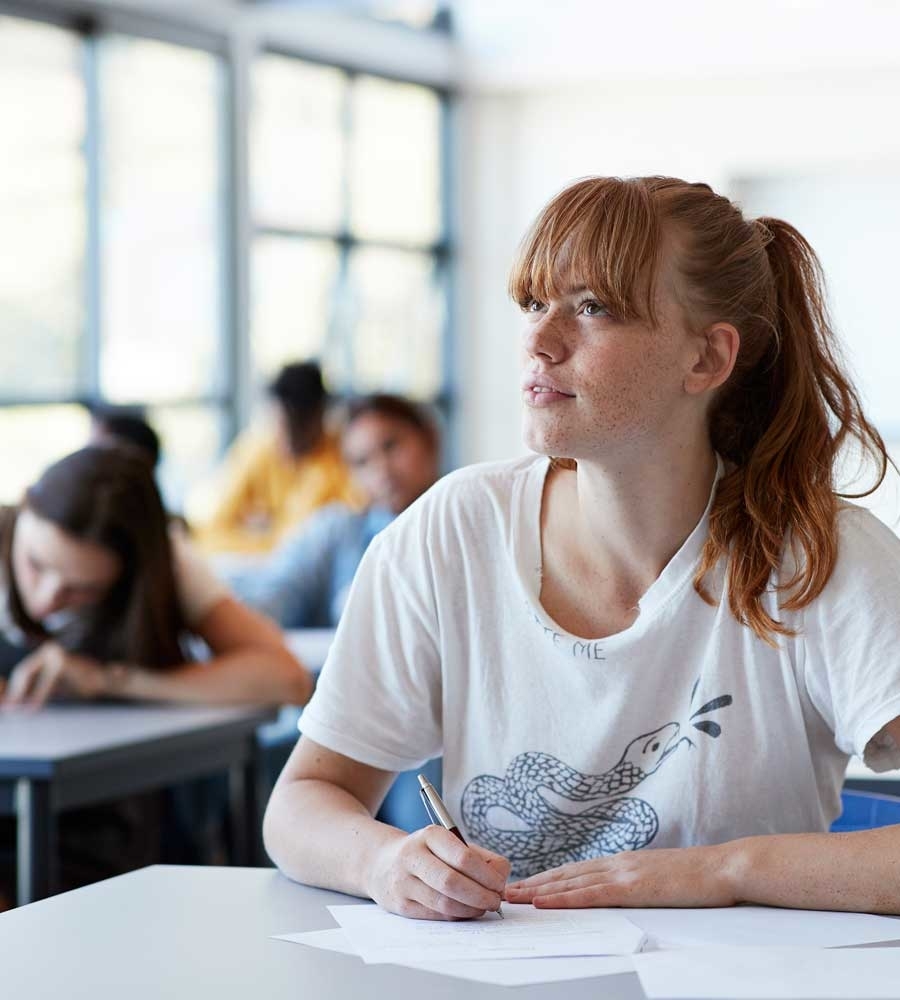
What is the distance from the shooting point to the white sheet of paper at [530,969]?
4.21 ft

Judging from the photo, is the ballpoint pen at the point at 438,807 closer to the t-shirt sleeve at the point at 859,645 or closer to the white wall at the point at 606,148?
the t-shirt sleeve at the point at 859,645

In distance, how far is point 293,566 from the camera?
4.39 metres

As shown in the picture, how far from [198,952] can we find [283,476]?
5200mm

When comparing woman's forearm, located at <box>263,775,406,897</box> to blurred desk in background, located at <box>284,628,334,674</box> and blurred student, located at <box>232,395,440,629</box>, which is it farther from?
blurred student, located at <box>232,395,440,629</box>

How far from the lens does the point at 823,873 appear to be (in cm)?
148

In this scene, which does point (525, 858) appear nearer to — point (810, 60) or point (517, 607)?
point (517, 607)

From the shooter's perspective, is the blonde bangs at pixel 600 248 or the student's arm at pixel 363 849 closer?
the student's arm at pixel 363 849

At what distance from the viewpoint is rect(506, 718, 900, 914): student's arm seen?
58.2 inches

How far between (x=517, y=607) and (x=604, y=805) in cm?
23

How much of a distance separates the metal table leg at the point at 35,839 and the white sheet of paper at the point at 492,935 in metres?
1.10

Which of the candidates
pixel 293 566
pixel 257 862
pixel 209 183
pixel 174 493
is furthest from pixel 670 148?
pixel 257 862

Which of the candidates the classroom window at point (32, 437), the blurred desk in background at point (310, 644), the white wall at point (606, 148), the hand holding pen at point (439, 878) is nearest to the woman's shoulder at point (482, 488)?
the hand holding pen at point (439, 878)

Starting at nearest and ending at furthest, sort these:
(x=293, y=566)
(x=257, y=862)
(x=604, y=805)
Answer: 1. (x=604, y=805)
2. (x=257, y=862)
3. (x=293, y=566)

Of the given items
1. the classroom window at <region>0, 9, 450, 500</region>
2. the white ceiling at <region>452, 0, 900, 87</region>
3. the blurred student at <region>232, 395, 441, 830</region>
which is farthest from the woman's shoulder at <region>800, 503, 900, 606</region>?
the white ceiling at <region>452, 0, 900, 87</region>
